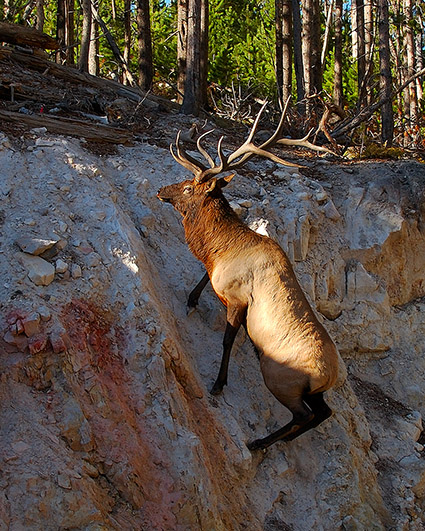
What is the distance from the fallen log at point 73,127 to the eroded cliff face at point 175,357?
1.34 feet

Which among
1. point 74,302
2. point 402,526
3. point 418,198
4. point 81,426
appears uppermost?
point 418,198

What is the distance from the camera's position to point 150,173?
8.66m

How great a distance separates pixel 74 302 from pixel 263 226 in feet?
11.6

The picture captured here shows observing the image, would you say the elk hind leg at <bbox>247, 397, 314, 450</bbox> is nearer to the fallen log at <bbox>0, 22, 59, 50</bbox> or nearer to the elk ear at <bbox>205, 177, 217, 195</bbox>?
the elk ear at <bbox>205, 177, 217, 195</bbox>

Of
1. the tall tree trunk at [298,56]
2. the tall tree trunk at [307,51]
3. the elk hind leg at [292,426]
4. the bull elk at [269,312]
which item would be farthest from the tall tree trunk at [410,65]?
the elk hind leg at [292,426]

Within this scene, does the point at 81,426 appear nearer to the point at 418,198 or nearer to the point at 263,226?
the point at 263,226

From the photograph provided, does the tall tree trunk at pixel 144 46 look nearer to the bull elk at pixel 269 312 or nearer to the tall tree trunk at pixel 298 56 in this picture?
the tall tree trunk at pixel 298 56

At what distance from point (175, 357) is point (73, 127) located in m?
4.53

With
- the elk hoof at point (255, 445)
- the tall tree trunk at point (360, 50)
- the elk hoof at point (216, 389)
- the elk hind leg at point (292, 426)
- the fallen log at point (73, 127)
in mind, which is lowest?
the elk hoof at point (255, 445)

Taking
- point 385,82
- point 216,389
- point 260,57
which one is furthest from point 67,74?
point 260,57

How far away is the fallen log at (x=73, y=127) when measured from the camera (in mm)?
8586

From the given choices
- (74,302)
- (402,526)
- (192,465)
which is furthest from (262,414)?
(74,302)

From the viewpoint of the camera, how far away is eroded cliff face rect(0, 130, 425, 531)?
4922 millimetres

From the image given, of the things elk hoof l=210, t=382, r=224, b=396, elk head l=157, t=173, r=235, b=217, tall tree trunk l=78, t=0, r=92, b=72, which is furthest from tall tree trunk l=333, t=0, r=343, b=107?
elk hoof l=210, t=382, r=224, b=396
